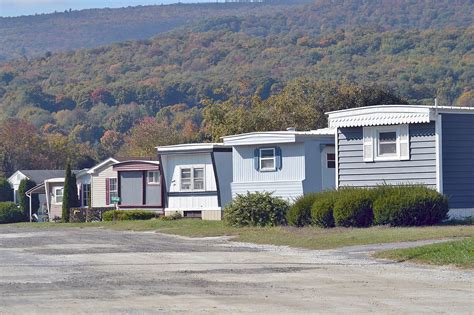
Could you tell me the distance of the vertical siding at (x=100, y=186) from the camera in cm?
5403

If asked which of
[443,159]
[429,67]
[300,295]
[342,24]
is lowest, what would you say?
[300,295]

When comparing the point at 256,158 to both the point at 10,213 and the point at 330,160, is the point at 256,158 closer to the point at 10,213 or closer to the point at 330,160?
the point at 330,160

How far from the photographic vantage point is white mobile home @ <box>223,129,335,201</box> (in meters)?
38.8

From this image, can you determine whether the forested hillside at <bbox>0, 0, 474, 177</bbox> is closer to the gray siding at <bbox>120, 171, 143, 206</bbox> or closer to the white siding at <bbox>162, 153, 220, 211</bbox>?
the gray siding at <bbox>120, 171, 143, 206</bbox>

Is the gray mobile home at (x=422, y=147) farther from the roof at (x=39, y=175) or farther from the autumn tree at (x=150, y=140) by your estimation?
the autumn tree at (x=150, y=140)

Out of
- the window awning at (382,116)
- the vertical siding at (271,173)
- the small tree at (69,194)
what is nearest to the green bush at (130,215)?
the small tree at (69,194)

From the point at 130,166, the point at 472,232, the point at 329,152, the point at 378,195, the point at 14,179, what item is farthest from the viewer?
Answer: the point at 14,179

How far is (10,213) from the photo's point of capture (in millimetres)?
60688

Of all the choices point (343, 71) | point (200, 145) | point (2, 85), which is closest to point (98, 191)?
point (200, 145)

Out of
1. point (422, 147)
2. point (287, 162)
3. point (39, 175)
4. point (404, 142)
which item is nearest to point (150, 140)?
point (39, 175)

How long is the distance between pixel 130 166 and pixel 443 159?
2006cm

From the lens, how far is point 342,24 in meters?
195

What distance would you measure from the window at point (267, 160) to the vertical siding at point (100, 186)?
15560 mm

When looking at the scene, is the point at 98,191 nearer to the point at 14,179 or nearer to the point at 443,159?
the point at 14,179
